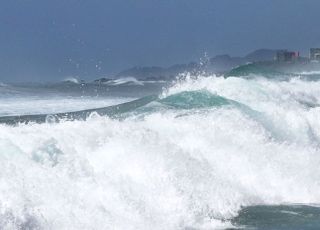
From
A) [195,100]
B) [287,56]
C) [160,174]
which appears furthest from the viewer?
[287,56]

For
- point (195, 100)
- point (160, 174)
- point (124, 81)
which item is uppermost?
point (124, 81)

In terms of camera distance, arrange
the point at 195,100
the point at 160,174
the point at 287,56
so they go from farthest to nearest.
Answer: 1. the point at 287,56
2. the point at 195,100
3. the point at 160,174

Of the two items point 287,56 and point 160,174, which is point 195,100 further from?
point 287,56

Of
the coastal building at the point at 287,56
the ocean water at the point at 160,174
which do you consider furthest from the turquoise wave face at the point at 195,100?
the coastal building at the point at 287,56

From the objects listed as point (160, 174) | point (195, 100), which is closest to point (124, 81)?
point (195, 100)

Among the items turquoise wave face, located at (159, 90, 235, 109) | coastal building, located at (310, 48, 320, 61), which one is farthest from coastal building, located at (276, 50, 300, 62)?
turquoise wave face, located at (159, 90, 235, 109)

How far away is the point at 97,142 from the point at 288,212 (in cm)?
339

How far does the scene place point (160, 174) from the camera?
35.8 feet

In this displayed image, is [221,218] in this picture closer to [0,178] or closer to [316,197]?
[316,197]

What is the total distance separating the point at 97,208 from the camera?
8891 mm

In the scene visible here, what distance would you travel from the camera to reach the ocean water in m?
8.61

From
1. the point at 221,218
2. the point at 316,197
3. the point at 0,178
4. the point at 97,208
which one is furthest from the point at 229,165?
the point at 0,178

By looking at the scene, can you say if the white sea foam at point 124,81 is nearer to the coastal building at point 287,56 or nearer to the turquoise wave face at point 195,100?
the coastal building at point 287,56

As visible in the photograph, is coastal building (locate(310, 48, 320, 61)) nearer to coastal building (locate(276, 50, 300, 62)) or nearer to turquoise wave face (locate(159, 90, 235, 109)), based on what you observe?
coastal building (locate(276, 50, 300, 62))
